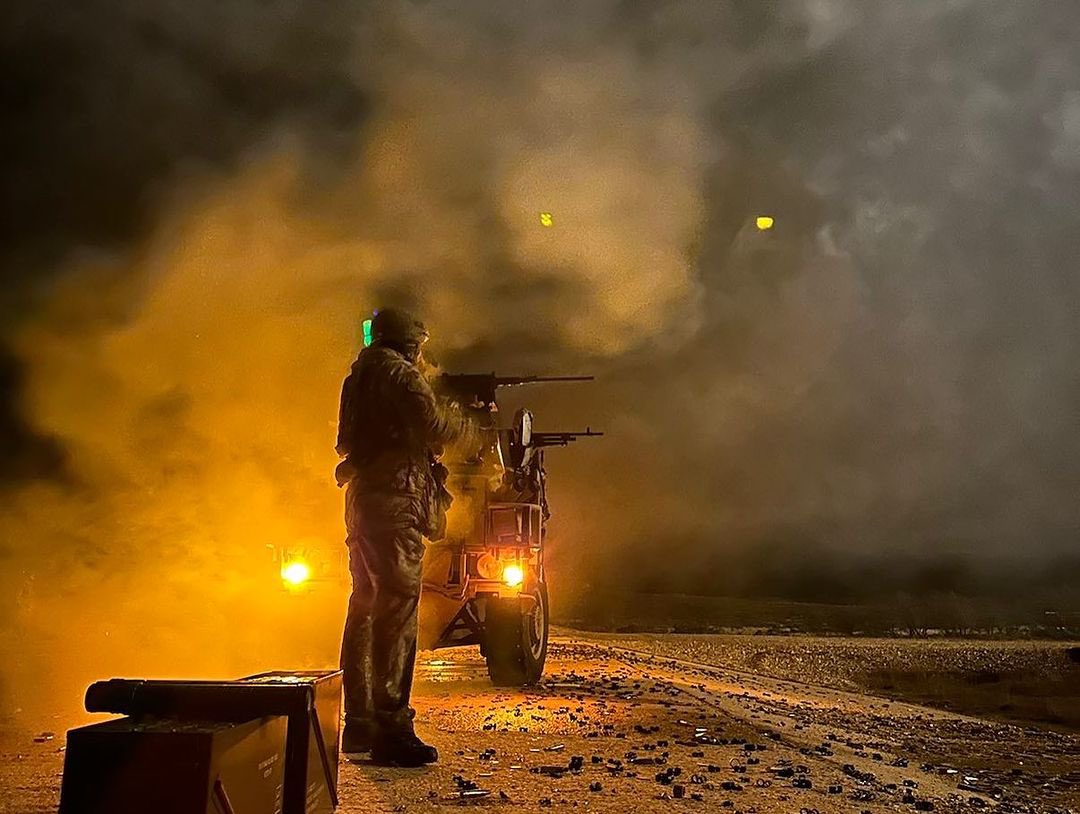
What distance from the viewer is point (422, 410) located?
6.20 m

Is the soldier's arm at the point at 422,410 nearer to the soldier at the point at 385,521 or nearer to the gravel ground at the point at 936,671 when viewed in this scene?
the soldier at the point at 385,521

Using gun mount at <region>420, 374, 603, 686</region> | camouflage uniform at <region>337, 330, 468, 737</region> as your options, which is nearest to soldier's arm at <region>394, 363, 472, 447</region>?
camouflage uniform at <region>337, 330, 468, 737</region>

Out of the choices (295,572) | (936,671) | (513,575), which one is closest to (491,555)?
(513,575)

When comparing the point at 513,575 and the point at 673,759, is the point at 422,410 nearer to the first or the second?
the point at 673,759

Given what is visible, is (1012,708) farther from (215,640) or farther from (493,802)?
(493,802)

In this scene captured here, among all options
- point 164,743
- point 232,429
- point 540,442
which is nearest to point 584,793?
point 164,743

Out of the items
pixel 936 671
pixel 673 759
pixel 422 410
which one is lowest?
pixel 936 671

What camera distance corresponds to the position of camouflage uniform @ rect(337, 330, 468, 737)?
6094 mm

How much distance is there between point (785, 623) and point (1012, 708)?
49994 millimetres

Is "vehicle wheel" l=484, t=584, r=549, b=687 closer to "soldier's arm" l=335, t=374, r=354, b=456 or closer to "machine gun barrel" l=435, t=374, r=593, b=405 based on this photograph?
"machine gun barrel" l=435, t=374, r=593, b=405

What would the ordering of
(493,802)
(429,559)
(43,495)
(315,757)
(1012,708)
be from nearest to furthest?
(315,757) → (493,802) → (429,559) → (43,495) → (1012,708)

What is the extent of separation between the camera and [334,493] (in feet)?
44.6

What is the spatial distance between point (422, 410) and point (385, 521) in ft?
2.66

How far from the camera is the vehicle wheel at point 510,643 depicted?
1060 cm
